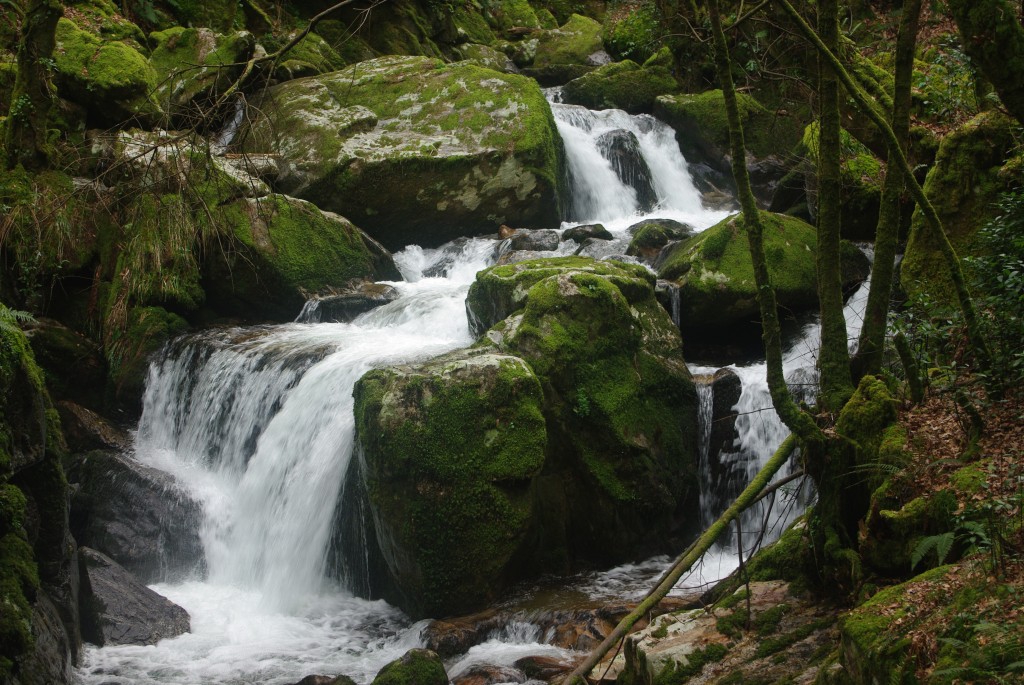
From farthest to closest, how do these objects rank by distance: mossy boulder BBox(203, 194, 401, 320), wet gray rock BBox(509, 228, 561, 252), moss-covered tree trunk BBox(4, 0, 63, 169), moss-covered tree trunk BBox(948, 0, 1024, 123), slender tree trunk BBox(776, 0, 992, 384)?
wet gray rock BBox(509, 228, 561, 252), mossy boulder BBox(203, 194, 401, 320), moss-covered tree trunk BBox(4, 0, 63, 169), slender tree trunk BBox(776, 0, 992, 384), moss-covered tree trunk BBox(948, 0, 1024, 123)

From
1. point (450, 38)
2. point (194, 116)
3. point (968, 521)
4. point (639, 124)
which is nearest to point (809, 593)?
point (968, 521)

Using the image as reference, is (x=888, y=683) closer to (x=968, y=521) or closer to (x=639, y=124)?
(x=968, y=521)

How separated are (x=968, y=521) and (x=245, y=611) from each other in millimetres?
6040

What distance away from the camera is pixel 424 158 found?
1283 centimetres

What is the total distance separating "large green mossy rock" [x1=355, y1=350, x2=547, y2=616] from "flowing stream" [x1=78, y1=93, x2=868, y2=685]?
0.50 m

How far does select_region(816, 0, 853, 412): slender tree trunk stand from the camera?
15.0ft

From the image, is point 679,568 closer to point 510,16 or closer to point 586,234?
point 586,234

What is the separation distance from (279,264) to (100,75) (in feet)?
12.6

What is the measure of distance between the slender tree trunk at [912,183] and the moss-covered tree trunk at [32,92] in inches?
351

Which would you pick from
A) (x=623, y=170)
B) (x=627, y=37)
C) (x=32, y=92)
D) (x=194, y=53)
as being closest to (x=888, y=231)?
(x=32, y=92)

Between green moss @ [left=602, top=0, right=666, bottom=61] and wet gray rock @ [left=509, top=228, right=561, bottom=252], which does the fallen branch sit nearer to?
wet gray rock @ [left=509, top=228, right=561, bottom=252]

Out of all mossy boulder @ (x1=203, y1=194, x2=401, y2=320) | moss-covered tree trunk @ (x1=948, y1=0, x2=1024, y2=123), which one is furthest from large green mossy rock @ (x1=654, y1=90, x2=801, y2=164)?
moss-covered tree trunk @ (x1=948, y1=0, x2=1024, y2=123)

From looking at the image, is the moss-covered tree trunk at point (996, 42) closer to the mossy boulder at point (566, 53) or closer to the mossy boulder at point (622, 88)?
the mossy boulder at point (622, 88)

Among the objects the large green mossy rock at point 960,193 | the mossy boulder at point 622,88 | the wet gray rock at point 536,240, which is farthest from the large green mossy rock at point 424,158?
the large green mossy rock at point 960,193
